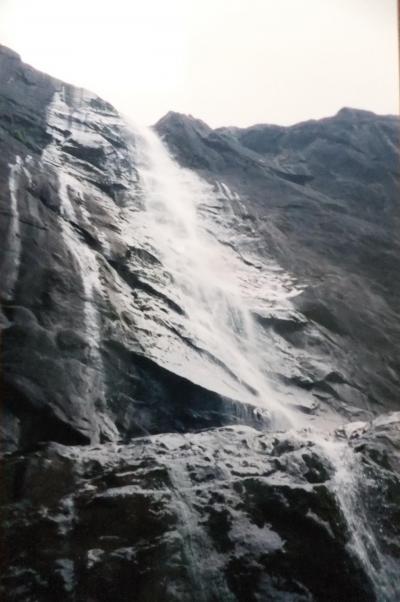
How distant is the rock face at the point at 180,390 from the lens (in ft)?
27.5

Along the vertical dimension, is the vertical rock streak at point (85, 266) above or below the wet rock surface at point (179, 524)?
above

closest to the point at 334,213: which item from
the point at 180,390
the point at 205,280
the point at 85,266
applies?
the point at 205,280

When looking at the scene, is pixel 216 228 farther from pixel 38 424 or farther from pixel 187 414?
pixel 38 424

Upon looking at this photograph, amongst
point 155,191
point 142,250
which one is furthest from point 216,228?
point 142,250

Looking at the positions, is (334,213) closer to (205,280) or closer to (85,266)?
(205,280)

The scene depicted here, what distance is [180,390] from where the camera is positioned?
14.0 m

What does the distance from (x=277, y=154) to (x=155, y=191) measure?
948 inches

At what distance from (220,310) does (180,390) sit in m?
7.06

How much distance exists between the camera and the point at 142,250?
802 inches

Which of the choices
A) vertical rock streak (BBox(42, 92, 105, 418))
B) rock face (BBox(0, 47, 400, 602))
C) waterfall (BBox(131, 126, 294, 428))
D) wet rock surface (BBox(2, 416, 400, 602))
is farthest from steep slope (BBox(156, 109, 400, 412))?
wet rock surface (BBox(2, 416, 400, 602))

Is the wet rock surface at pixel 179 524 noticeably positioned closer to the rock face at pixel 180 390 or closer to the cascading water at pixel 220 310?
the rock face at pixel 180 390

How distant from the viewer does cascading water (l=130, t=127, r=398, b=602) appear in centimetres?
1017

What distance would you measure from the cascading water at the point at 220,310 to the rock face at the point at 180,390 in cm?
8

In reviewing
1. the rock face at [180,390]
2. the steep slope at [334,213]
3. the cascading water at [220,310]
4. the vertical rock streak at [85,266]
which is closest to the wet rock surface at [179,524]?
the rock face at [180,390]
